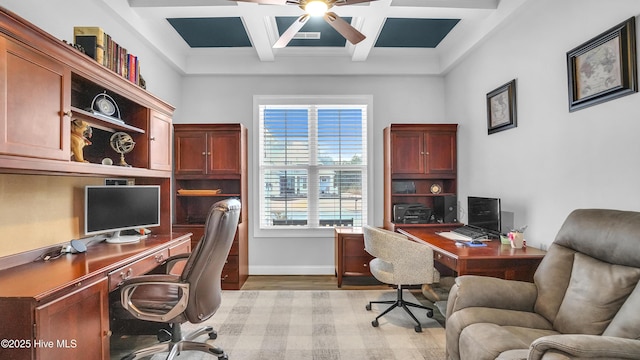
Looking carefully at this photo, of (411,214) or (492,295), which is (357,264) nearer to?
(411,214)

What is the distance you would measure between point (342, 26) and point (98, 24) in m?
2.12

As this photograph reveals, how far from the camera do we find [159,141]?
2.98 metres

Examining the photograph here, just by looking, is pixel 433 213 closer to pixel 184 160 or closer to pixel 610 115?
pixel 610 115

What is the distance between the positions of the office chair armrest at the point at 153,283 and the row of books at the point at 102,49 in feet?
4.99

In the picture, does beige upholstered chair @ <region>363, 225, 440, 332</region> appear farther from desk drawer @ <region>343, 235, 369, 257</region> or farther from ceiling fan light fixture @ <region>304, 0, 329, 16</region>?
ceiling fan light fixture @ <region>304, 0, 329, 16</region>

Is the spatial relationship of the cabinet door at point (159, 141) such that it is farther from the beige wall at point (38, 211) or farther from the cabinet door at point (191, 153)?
the cabinet door at point (191, 153)

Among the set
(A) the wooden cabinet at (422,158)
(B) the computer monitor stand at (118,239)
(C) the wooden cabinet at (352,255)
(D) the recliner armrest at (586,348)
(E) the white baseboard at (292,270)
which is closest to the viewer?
(D) the recliner armrest at (586,348)

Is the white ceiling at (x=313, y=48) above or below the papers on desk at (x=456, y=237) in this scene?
above

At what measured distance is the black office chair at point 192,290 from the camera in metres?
1.92

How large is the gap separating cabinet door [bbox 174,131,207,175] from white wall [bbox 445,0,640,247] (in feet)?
10.7

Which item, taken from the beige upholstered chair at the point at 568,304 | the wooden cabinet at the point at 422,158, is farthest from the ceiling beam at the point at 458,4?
the beige upholstered chair at the point at 568,304

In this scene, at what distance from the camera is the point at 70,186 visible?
7.77ft

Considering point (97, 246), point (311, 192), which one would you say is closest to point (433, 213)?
point (311, 192)

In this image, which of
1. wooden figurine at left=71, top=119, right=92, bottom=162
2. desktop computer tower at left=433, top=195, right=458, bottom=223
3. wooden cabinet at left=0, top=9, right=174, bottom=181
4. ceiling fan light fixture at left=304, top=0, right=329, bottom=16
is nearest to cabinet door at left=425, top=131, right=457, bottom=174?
desktop computer tower at left=433, top=195, right=458, bottom=223
